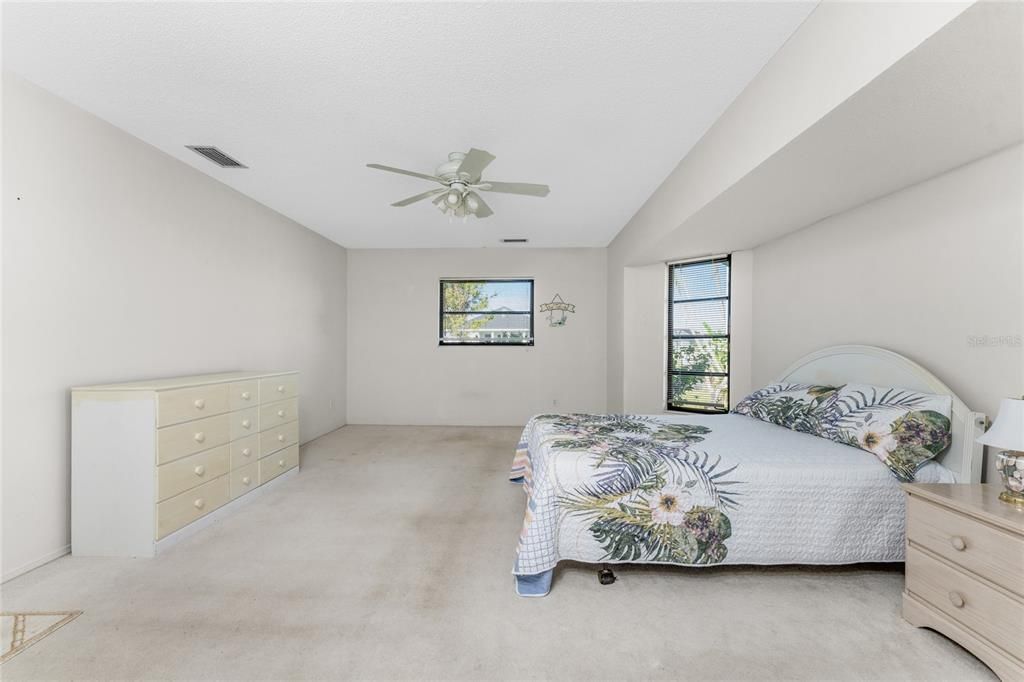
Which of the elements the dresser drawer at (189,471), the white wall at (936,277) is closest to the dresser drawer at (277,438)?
the dresser drawer at (189,471)

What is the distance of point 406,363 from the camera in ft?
19.8

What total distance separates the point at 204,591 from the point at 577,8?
2.98 m

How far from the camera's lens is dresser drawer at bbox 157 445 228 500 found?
7.80 feet

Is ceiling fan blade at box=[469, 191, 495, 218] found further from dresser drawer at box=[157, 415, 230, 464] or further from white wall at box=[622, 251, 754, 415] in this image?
white wall at box=[622, 251, 754, 415]

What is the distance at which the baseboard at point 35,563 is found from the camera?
6.77 feet

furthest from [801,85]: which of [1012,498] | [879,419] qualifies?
[1012,498]

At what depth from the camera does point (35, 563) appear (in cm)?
218

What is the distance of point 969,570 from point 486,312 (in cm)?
506

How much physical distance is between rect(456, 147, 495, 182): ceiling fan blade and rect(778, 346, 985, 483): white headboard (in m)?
2.56

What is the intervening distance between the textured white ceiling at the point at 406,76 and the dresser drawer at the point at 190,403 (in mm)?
1596

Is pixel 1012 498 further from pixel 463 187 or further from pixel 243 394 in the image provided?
pixel 243 394

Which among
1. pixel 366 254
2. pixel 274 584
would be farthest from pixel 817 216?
pixel 366 254

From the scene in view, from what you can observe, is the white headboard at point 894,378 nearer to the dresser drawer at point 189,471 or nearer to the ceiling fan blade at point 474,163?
the ceiling fan blade at point 474,163

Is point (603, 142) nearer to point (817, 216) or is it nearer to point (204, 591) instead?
point (817, 216)
